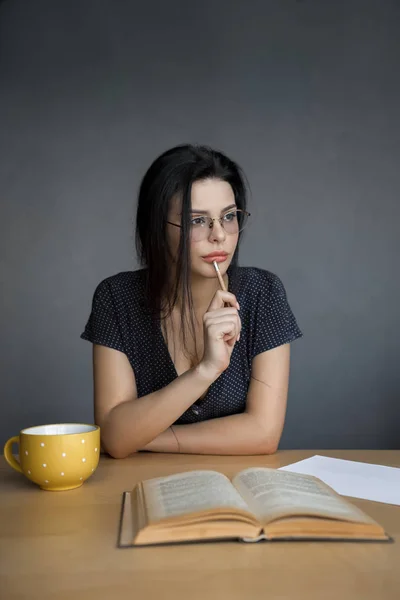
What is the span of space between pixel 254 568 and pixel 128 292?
101 cm

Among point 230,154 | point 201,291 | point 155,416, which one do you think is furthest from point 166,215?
point 230,154

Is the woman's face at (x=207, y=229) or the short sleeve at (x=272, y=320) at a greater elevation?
the woman's face at (x=207, y=229)

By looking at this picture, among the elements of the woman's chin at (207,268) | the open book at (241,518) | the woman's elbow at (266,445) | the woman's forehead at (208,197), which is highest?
the woman's forehead at (208,197)

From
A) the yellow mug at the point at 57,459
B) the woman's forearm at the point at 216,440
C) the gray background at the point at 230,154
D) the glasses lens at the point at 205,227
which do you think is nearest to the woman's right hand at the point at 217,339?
the woman's forearm at the point at 216,440

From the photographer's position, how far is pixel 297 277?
9.96ft

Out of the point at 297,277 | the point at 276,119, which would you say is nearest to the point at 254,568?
the point at 297,277

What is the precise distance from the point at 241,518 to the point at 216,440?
54 centimetres

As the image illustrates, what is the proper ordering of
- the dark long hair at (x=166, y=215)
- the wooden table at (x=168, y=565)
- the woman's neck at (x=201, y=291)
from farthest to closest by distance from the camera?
the woman's neck at (x=201, y=291) → the dark long hair at (x=166, y=215) → the wooden table at (x=168, y=565)

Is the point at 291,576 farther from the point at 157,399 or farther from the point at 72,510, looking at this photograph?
the point at 157,399

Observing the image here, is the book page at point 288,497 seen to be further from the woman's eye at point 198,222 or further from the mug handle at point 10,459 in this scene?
the woman's eye at point 198,222

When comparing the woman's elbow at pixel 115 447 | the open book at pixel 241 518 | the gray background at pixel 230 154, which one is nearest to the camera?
the open book at pixel 241 518

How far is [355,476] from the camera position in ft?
3.57

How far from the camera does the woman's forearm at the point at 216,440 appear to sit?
1.29 m

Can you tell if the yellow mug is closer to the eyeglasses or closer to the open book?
the open book
